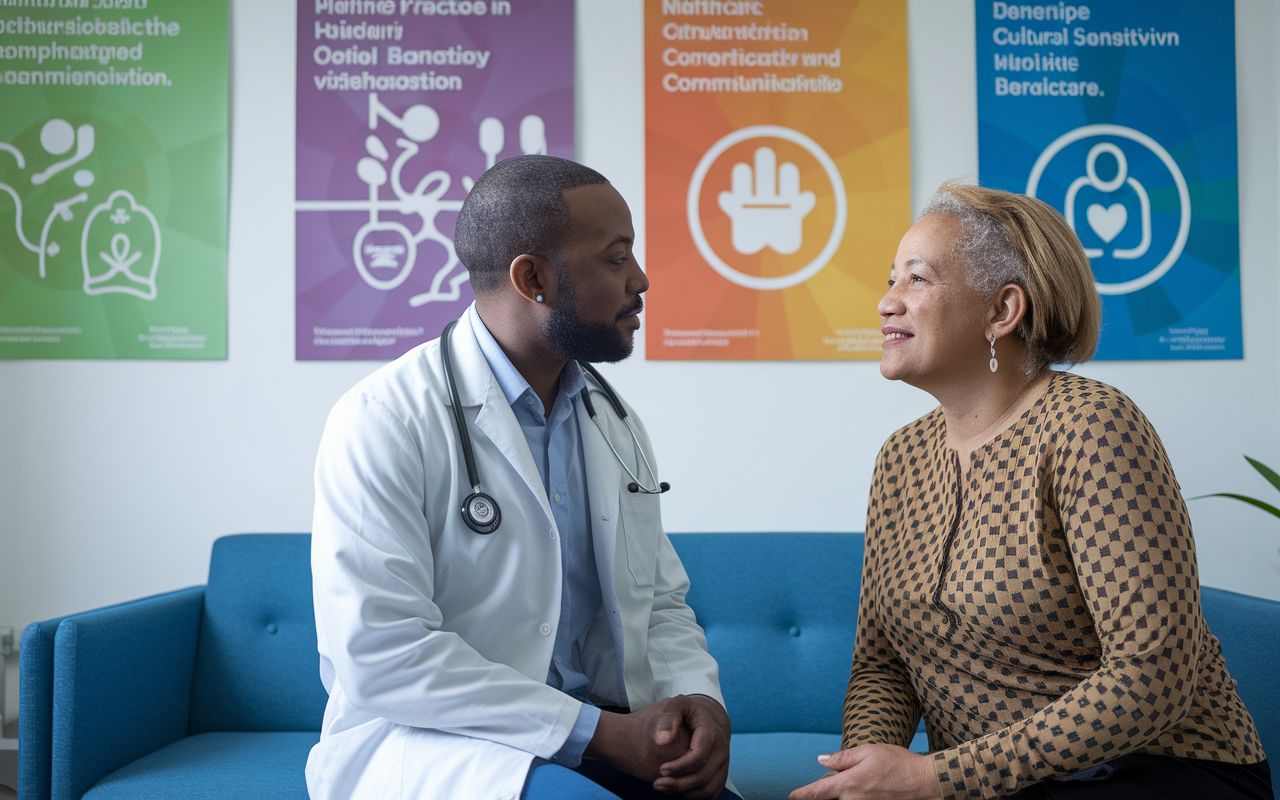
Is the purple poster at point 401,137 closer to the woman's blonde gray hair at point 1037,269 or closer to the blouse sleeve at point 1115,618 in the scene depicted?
the woman's blonde gray hair at point 1037,269

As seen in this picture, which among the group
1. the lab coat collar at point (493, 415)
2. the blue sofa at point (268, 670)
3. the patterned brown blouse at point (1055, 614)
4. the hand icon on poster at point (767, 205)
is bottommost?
the blue sofa at point (268, 670)

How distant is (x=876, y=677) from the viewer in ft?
4.77

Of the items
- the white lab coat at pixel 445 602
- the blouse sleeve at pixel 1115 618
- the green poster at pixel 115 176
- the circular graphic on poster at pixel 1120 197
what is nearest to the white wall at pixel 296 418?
the green poster at pixel 115 176

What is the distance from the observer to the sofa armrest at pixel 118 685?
179 cm

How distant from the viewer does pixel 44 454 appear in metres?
2.66

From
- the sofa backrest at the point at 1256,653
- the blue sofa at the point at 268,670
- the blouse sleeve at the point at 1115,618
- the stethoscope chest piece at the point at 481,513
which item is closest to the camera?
the blouse sleeve at the point at 1115,618

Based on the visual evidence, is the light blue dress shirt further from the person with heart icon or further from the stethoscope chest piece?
the person with heart icon

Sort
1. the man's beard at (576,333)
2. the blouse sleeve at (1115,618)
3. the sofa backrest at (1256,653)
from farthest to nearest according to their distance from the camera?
1. the sofa backrest at (1256,653)
2. the man's beard at (576,333)
3. the blouse sleeve at (1115,618)

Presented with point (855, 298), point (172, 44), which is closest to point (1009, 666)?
point (855, 298)

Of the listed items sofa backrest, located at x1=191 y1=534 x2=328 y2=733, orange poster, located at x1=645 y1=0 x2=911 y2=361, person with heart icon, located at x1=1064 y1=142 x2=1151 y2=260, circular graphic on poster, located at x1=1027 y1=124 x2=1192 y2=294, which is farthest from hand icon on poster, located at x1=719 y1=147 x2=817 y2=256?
sofa backrest, located at x1=191 y1=534 x2=328 y2=733

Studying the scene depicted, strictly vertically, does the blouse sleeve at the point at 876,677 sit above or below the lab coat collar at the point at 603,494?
below

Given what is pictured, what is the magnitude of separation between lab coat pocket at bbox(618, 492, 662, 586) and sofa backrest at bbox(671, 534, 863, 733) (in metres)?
0.73

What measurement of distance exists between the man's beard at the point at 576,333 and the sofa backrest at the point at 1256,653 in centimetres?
137

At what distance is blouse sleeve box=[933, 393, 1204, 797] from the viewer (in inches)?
42.9
